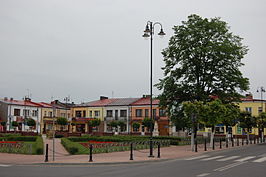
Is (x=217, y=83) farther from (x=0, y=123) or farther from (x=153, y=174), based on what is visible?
(x=0, y=123)

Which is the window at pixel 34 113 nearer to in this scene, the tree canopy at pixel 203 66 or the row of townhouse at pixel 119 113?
the row of townhouse at pixel 119 113

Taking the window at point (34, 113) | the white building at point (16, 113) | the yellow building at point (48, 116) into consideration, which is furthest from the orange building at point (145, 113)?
the window at point (34, 113)

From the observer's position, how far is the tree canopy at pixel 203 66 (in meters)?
34.9

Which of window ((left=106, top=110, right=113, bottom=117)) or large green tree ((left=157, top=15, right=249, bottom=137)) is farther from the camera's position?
window ((left=106, top=110, right=113, bottom=117))

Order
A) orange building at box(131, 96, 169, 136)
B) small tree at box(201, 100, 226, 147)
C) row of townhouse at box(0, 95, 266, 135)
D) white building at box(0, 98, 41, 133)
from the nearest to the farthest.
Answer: small tree at box(201, 100, 226, 147), row of townhouse at box(0, 95, 266, 135), orange building at box(131, 96, 169, 136), white building at box(0, 98, 41, 133)

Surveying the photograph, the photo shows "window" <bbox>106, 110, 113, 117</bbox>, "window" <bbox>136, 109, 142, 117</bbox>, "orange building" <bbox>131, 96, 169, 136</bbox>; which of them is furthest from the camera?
"window" <bbox>106, 110, 113, 117</bbox>

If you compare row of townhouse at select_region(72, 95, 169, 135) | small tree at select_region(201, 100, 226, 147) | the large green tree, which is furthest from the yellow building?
small tree at select_region(201, 100, 226, 147)

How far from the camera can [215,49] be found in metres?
34.1

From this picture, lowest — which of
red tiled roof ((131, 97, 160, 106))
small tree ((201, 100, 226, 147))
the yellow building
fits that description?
the yellow building

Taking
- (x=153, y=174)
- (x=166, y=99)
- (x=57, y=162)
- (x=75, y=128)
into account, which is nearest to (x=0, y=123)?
(x=75, y=128)

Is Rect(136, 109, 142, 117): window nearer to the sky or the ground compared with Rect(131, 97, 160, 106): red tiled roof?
nearer to the ground

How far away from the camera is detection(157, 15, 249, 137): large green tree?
115 feet

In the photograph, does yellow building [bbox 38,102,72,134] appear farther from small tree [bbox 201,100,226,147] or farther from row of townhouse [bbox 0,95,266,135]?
small tree [bbox 201,100,226,147]

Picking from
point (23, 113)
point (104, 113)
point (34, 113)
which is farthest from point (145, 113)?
point (23, 113)
